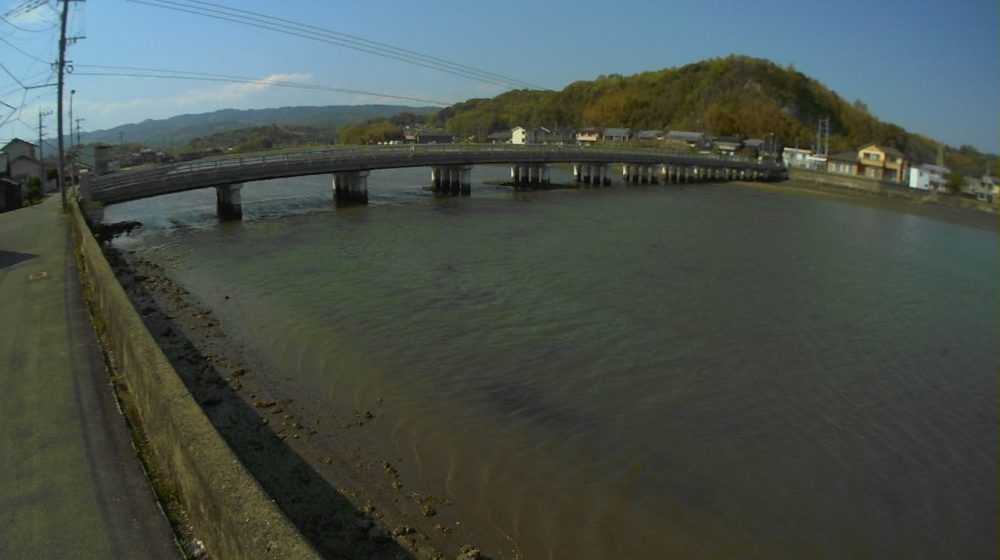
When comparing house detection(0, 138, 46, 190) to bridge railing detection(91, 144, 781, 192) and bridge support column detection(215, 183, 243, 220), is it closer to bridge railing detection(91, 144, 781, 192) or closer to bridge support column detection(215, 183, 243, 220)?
bridge railing detection(91, 144, 781, 192)

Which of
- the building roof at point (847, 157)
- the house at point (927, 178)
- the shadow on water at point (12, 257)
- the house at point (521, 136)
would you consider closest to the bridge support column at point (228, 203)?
the shadow on water at point (12, 257)

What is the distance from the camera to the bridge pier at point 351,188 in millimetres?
33969

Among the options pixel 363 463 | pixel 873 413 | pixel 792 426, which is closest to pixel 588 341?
pixel 792 426

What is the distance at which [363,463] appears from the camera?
24.4 ft

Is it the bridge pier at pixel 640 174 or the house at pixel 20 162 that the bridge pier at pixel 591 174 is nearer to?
the bridge pier at pixel 640 174

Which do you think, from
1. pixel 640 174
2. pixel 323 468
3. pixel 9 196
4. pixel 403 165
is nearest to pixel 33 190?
pixel 9 196

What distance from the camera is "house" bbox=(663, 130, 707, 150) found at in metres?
85.1

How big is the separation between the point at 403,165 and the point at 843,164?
5121cm

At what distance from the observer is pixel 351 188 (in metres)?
34.1

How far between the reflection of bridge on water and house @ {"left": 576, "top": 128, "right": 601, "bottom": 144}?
38.0 m

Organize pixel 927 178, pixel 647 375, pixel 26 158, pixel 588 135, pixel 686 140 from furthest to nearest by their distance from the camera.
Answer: pixel 588 135
pixel 686 140
pixel 927 178
pixel 26 158
pixel 647 375

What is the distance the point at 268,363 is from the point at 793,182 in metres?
62.7

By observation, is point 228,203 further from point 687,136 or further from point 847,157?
point 687,136

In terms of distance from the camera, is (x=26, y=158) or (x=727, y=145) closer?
(x=26, y=158)
